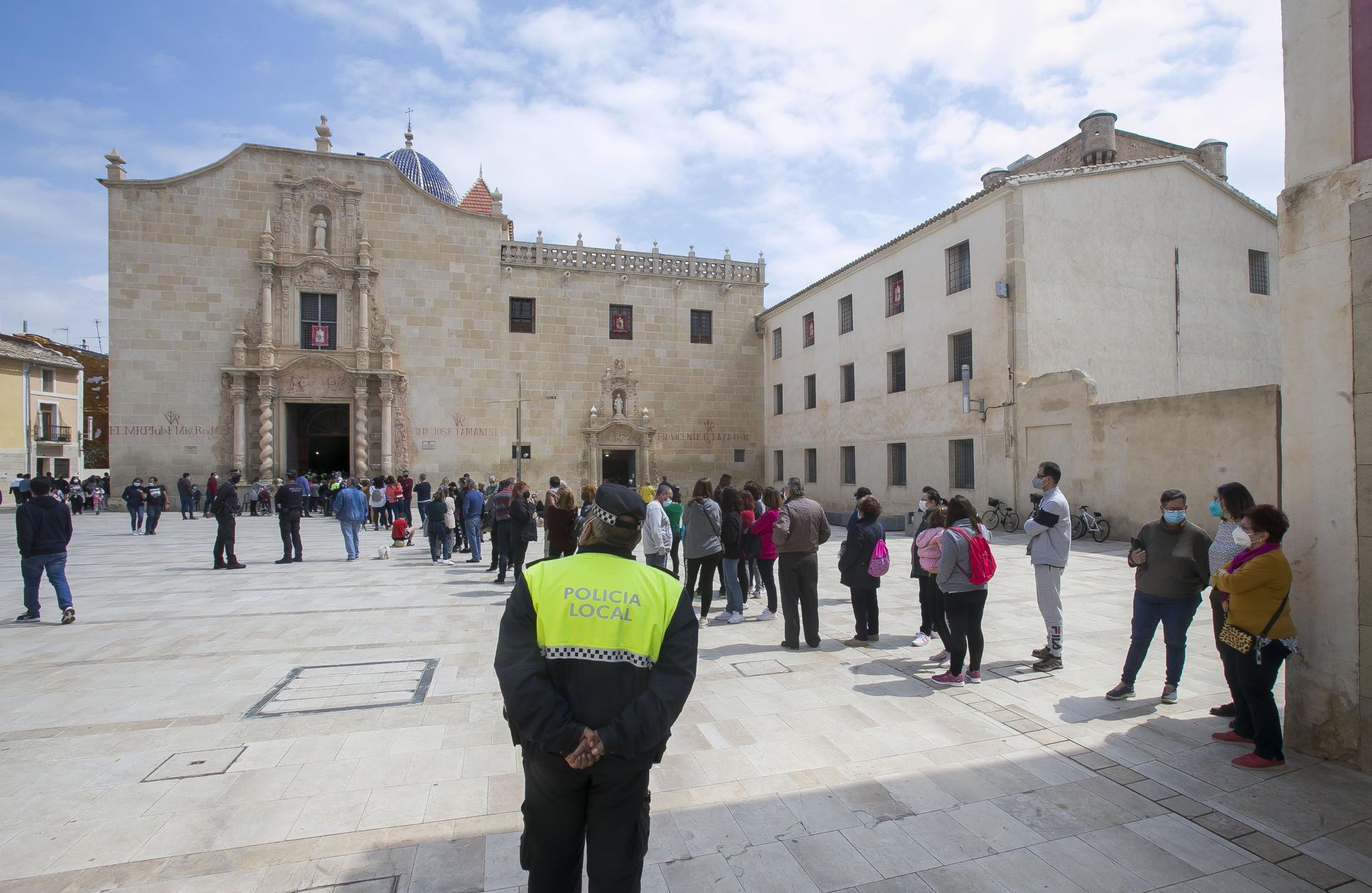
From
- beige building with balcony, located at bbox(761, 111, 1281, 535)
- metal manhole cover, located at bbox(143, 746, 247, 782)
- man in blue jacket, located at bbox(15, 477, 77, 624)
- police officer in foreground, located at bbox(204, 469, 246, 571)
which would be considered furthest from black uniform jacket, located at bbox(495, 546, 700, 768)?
beige building with balcony, located at bbox(761, 111, 1281, 535)

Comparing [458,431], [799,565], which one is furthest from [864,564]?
[458,431]

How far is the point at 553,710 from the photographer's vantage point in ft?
7.29

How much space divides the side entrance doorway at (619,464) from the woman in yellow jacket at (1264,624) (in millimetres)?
23611

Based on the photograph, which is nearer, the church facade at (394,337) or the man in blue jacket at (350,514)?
the man in blue jacket at (350,514)

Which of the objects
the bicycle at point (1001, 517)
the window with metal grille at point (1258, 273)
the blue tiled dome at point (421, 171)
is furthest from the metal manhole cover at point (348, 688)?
the blue tiled dome at point (421, 171)

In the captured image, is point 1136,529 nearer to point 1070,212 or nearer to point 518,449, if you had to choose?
point 1070,212

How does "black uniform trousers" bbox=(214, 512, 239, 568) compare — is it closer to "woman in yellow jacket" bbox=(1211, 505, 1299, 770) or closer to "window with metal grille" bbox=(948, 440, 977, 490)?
"woman in yellow jacket" bbox=(1211, 505, 1299, 770)

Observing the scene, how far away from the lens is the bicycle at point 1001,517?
638 inches

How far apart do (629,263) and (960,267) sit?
13340 mm

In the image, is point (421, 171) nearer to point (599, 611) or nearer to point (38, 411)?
point (38, 411)

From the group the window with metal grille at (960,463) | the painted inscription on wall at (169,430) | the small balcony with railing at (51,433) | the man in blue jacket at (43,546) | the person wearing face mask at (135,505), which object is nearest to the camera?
the man in blue jacket at (43,546)

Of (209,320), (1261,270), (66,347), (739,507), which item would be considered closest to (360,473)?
(209,320)

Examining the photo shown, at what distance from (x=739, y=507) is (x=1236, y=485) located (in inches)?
185

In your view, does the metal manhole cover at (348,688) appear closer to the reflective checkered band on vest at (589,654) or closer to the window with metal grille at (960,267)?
the reflective checkered band on vest at (589,654)
